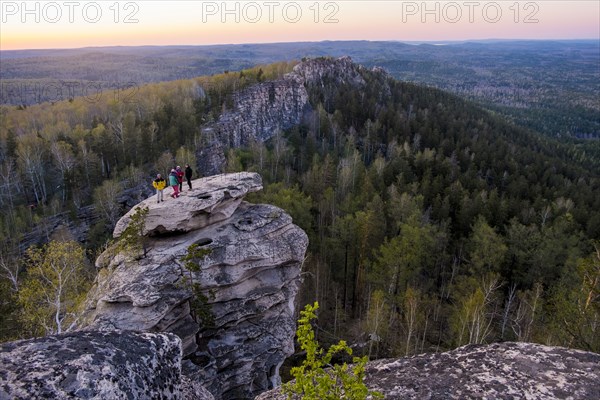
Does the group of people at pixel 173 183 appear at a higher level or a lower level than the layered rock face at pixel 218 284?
higher

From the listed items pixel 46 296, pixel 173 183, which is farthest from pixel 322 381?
pixel 173 183

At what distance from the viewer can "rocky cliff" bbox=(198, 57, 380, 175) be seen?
276 ft

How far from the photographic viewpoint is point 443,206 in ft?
178

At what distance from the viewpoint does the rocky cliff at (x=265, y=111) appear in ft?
276

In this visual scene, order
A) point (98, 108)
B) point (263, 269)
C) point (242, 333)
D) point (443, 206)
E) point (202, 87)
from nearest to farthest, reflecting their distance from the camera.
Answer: point (242, 333) → point (263, 269) → point (443, 206) → point (98, 108) → point (202, 87)

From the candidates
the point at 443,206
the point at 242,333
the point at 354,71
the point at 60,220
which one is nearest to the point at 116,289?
the point at 242,333

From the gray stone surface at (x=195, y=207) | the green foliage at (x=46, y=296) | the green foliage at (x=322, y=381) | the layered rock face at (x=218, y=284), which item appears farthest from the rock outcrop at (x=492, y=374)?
the gray stone surface at (x=195, y=207)

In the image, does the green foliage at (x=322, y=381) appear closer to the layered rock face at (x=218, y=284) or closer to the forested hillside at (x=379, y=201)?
the forested hillside at (x=379, y=201)

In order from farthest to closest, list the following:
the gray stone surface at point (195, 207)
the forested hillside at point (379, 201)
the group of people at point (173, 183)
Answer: the forested hillside at point (379, 201), the group of people at point (173, 183), the gray stone surface at point (195, 207)

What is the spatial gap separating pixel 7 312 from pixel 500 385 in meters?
24.0

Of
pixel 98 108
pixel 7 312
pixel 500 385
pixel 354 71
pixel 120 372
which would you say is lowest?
pixel 7 312

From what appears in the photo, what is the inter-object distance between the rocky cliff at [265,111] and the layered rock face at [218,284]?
51.5m

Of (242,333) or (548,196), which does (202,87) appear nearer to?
(548,196)

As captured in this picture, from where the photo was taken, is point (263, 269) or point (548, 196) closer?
point (263, 269)
